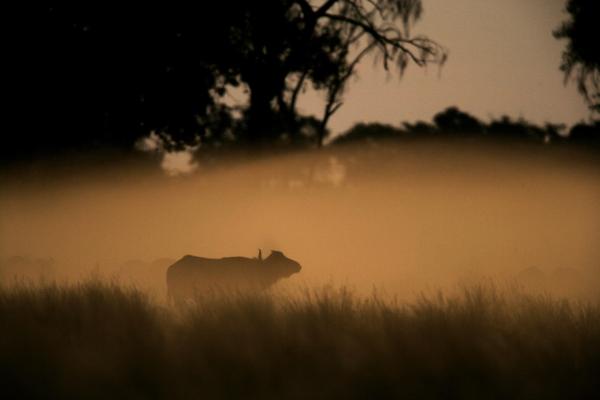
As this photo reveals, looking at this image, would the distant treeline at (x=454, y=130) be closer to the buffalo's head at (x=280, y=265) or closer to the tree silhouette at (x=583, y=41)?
the tree silhouette at (x=583, y=41)

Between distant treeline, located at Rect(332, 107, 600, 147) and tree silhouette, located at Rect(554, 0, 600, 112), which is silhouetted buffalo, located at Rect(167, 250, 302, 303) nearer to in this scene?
tree silhouette, located at Rect(554, 0, 600, 112)

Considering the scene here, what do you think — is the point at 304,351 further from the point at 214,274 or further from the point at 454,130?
the point at 454,130

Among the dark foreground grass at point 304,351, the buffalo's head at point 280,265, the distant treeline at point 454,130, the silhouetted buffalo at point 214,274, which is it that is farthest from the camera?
the distant treeline at point 454,130

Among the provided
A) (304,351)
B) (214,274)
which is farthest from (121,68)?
(304,351)

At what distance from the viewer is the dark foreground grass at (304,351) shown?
6676 mm

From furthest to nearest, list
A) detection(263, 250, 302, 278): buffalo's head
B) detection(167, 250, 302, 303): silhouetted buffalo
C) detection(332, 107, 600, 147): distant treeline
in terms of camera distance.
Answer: detection(332, 107, 600, 147): distant treeline, detection(263, 250, 302, 278): buffalo's head, detection(167, 250, 302, 303): silhouetted buffalo

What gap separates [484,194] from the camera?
35344 millimetres

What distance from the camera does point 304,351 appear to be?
7.27m

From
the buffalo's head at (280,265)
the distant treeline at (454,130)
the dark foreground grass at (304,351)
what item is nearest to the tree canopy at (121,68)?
the buffalo's head at (280,265)

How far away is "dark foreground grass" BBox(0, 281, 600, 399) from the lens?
6.68 m

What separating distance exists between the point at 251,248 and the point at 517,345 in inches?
771

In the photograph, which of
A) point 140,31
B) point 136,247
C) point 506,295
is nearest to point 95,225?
point 136,247

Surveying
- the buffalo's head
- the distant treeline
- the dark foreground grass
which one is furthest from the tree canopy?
the distant treeline

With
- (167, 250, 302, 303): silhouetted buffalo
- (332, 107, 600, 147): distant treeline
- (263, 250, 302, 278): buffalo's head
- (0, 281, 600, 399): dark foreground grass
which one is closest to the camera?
(0, 281, 600, 399): dark foreground grass
